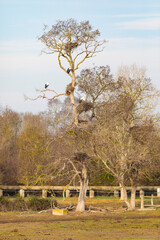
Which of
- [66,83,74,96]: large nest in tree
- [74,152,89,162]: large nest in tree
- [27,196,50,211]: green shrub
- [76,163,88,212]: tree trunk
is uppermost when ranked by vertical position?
[66,83,74,96]: large nest in tree

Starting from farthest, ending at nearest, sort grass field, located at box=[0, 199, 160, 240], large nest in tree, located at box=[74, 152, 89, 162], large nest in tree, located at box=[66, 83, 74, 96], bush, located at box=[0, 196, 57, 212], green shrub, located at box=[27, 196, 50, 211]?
green shrub, located at box=[27, 196, 50, 211], bush, located at box=[0, 196, 57, 212], large nest in tree, located at box=[66, 83, 74, 96], large nest in tree, located at box=[74, 152, 89, 162], grass field, located at box=[0, 199, 160, 240]

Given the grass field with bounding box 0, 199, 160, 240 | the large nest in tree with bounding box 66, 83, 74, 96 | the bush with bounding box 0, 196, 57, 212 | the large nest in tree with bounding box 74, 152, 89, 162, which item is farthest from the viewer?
the bush with bounding box 0, 196, 57, 212

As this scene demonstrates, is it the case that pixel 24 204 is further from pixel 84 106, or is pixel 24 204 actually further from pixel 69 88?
pixel 69 88

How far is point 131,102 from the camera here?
26.1 meters

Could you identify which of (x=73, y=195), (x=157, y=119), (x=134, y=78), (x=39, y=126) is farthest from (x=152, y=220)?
(x=39, y=126)

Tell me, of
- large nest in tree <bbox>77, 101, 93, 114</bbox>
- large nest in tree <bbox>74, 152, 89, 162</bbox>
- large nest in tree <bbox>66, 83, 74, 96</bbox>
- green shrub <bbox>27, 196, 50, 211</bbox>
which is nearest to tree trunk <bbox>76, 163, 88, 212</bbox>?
large nest in tree <bbox>74, 152, 89, 162</bbox>

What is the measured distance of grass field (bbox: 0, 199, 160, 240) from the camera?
13500mm

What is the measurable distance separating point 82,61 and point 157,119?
11.5m

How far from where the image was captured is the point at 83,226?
53.5 feet

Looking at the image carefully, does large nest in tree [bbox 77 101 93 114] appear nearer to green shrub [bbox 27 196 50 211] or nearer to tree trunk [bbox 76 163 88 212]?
tree trunk [bbox 76 163 88 212]

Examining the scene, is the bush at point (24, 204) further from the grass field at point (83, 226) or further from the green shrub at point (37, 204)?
the grass field at point (83, 226)

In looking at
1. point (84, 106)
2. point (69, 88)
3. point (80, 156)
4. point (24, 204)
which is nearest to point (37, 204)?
point (24, 204)

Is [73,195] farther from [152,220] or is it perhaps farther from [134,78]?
[152,220]

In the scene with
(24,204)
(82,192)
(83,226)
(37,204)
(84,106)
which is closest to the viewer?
(83,226)
